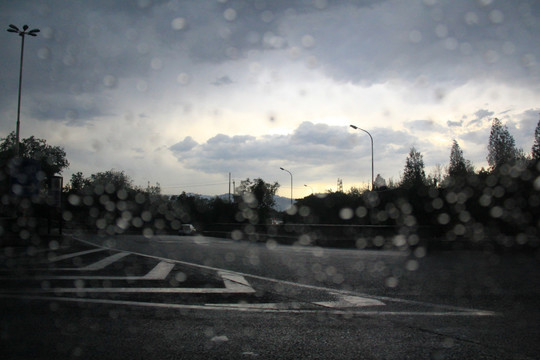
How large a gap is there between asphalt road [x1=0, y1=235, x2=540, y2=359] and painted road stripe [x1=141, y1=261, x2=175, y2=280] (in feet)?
0.13

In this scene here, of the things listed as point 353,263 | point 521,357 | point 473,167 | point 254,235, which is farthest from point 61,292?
point 473,167

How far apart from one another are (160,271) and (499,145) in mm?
87022

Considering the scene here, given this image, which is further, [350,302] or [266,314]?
[350,302]

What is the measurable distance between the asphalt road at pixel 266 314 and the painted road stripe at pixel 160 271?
40 millimetres

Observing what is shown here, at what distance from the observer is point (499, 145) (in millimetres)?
82062

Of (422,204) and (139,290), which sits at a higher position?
(422,204)

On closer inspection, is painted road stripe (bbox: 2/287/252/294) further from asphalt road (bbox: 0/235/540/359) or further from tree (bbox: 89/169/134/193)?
tree (bbox: 89/169/134/193)

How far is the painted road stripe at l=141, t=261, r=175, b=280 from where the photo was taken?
876cm

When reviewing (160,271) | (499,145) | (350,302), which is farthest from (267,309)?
(499,145)

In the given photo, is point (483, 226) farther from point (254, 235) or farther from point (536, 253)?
point (254, 235)

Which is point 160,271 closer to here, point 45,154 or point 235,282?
point 235,282

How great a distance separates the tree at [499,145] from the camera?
80.9m

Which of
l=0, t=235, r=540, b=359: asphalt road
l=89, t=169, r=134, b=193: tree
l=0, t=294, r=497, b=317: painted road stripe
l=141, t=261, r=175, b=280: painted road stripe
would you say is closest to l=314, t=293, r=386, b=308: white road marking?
l=0, t=235, r=540, b=359: asphalt road

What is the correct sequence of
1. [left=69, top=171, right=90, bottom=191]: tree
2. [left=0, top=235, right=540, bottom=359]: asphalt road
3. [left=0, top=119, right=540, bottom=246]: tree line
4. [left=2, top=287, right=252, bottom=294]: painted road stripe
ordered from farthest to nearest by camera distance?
[left=69, top=171, right=90, bottom=191]: tree
[left=0, top=119, right=540, bottom=246]: tree line
[left=2, top=287, right=252, bottom=294]: painted road stripe
[left=0, top=235, right=540, bottom=359]: asphalt road
